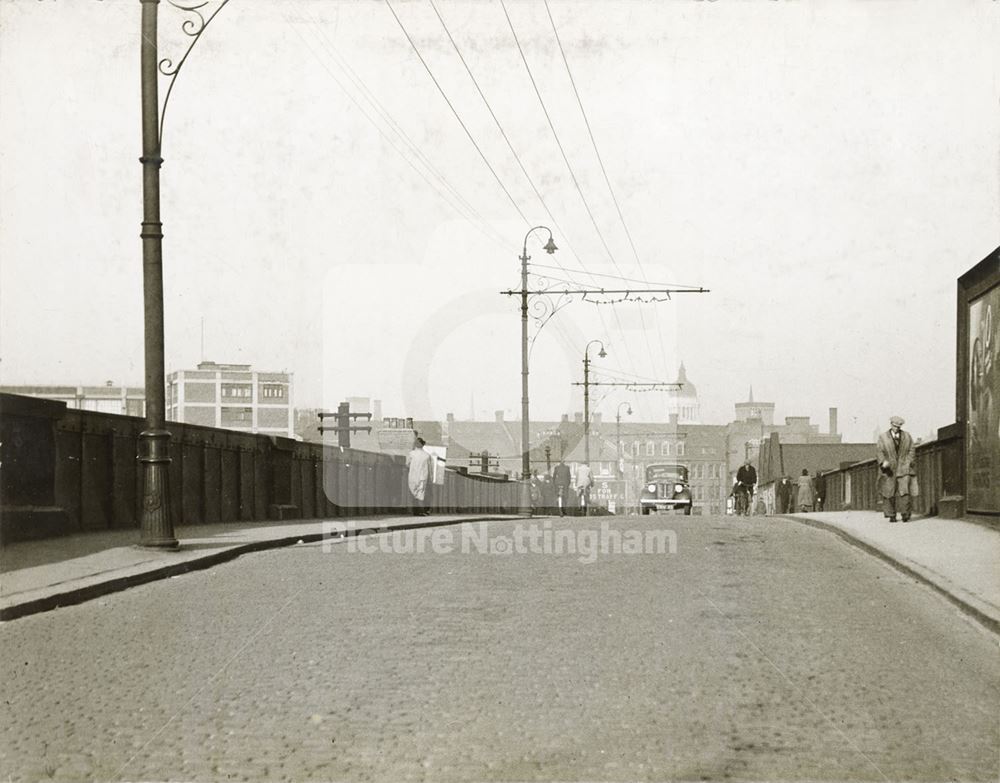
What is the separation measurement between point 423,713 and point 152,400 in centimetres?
763

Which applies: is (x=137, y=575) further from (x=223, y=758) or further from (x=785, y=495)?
(x=785, y=495)

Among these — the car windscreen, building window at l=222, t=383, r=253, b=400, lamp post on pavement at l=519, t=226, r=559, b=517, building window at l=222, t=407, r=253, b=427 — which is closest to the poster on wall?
lamp post on pavement at l=519, t=226, r=559, b=517

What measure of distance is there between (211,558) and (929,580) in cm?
735

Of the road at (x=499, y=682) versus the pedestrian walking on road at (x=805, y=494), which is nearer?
the road at (x=499, y=682)

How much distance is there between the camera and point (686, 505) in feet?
160

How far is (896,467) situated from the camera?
67.0ft

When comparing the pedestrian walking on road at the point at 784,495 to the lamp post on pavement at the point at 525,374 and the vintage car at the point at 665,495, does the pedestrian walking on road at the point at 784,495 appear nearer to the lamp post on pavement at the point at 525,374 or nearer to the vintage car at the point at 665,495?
the vintage car at the point at 665,495

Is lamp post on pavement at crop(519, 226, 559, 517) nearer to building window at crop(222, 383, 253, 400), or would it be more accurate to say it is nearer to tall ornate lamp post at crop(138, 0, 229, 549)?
tall ornate lamp post at crop(138, 0, 229, 549)

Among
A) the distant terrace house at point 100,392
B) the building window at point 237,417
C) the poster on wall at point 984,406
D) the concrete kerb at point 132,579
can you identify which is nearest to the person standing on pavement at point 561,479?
the poster on wall at point 984,406

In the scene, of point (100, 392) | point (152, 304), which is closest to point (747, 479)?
point (152, 304)

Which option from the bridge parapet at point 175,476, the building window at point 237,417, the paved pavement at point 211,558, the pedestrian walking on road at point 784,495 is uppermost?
the building window at point 237,417

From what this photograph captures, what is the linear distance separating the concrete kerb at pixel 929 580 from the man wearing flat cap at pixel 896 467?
5.31 feet

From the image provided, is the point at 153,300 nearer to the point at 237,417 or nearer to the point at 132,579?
the point at 132,579

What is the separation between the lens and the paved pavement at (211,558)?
32.5 ft
